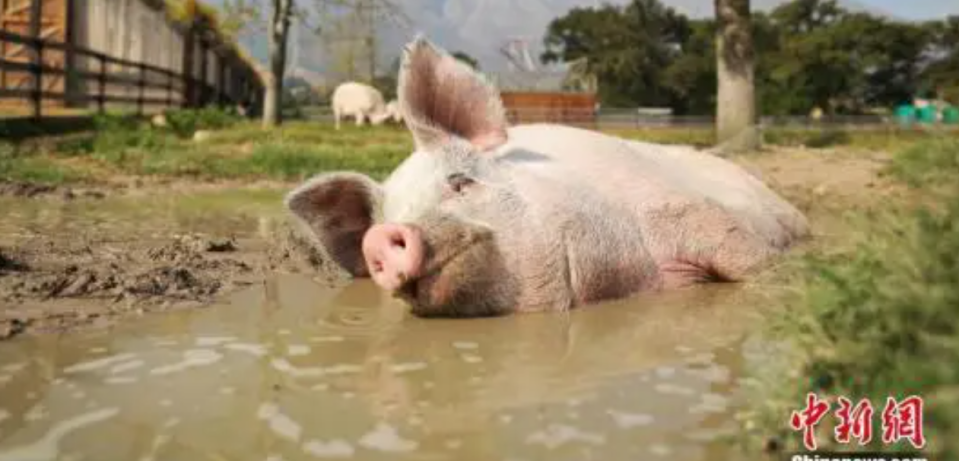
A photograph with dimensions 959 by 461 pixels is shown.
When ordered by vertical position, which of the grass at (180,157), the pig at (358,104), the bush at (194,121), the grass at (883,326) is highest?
the pig at (358,104)

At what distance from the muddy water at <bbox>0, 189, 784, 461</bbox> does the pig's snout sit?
20 centimetres

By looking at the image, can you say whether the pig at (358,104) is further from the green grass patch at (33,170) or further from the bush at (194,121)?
the green grass patch at (33,170)

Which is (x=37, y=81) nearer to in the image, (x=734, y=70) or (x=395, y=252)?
(x=734, y=70)

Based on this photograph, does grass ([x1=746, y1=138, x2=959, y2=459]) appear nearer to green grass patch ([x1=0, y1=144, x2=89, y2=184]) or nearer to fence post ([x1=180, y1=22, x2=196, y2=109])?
green grass patch ([x1=0, y1=144, x2=89, y2=184])

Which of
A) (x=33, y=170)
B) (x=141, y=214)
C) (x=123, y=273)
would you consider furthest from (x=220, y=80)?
(x=123, y=273)

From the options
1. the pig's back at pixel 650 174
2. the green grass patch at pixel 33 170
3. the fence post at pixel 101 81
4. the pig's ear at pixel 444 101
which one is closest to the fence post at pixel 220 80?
the fence post at pixel 101 81

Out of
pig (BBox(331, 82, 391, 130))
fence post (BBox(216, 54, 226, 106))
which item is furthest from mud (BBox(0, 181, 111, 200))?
fence post (BBox(216, 54, 226, 106))

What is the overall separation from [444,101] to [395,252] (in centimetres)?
106

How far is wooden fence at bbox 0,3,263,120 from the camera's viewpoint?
13.3 meters

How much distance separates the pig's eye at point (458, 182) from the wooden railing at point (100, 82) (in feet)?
33.5

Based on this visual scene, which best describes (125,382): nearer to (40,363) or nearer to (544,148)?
(40,363)

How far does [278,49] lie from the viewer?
20.7m

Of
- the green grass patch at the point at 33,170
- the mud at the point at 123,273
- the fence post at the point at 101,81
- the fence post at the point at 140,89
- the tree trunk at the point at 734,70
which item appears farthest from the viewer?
the fence post at the point at 140,89

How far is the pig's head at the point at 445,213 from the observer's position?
363 cm
